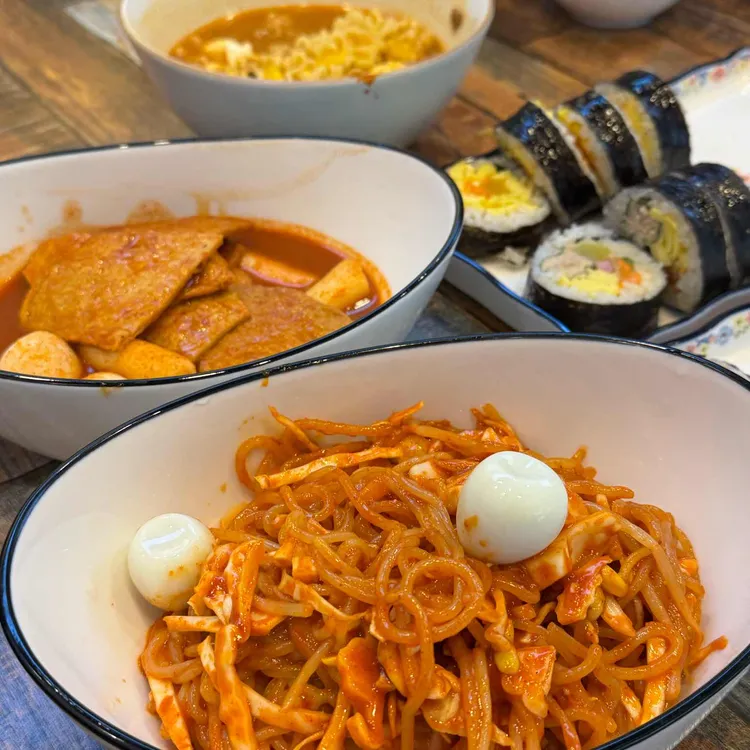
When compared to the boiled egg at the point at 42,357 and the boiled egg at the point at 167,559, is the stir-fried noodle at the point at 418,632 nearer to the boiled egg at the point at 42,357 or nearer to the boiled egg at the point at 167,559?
the boiled egg at the point at 167,559

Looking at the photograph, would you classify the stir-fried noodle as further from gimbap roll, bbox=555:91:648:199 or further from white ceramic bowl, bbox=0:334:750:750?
gimbap roll, bbox=555:91:648:199

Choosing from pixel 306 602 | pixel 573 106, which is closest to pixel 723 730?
pixel 306 602

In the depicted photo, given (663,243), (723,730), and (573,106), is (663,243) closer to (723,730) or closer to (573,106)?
(573,106)

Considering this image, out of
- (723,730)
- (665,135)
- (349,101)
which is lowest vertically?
(723,730)

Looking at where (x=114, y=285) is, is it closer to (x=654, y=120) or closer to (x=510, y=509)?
(x=510, y=509)

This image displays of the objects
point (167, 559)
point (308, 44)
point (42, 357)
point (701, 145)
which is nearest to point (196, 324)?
point (42, 357)

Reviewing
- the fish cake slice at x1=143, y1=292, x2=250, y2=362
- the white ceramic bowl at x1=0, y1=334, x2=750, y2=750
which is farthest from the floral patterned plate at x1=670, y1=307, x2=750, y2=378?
the fish cake slice at x1=143, y1=292, x2=250, y2=362
